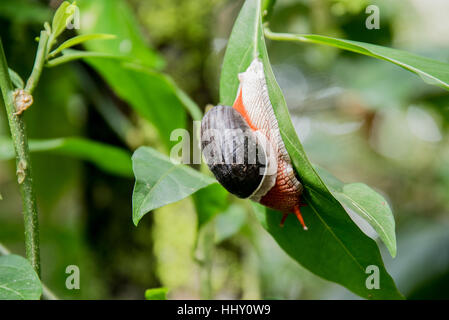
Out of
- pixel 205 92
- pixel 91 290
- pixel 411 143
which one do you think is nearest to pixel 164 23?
pixel 205 92

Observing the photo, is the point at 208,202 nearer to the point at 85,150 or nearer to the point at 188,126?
the point at 85,150

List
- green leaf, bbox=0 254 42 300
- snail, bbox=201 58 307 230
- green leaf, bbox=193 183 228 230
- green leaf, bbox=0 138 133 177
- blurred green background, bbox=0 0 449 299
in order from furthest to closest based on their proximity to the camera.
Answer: blurred green background, bbox=0 0 449 299 → green leaf, bbox=0 138 133 177 → green leaf, bbox=193 183 228 230 → snail, bbox=201 58 307 230 → green leaf, bbox=0 254 42 300

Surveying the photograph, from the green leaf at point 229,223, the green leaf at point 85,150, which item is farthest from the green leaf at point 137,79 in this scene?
the green leaf at point 229,223

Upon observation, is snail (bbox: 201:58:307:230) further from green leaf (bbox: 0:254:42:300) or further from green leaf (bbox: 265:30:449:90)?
green leaf (bbox: 0:254:42:300)

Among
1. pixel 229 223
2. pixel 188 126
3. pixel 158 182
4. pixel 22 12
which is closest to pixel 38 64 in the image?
pixel 158 182

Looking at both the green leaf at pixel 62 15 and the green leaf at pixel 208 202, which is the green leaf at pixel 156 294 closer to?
the green leaf at pixel 208 202

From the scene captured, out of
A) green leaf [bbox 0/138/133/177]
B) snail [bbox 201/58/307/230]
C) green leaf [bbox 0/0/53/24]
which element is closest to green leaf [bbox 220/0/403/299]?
snail [bbox 201/58/307/230]

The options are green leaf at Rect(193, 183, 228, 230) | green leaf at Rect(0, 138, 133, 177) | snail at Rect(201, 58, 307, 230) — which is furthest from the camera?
green leaf at Rect(0, 138, 133, 177)

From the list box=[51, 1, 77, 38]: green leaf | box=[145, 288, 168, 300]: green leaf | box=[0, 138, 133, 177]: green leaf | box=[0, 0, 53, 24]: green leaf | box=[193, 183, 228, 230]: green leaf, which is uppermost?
box=[0, 0, 53, 24]: green leaf
